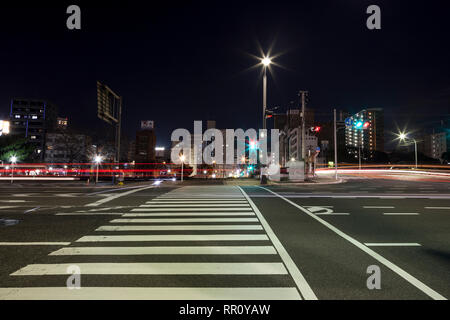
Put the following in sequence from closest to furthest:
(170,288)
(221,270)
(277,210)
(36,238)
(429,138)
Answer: (170,288) → (221,270) → (36,238) → (277,210) → (429,138)

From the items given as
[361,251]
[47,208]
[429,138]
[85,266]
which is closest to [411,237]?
[361,251]

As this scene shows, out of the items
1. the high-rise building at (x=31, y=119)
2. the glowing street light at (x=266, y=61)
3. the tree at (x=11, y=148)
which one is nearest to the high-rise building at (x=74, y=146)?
the tree at (x=11, y=148)

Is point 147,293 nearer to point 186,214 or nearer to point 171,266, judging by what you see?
point 171,266

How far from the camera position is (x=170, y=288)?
10.9ft

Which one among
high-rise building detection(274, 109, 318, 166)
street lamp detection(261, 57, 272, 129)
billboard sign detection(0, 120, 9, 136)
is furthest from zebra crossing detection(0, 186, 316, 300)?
high-rise building detection(274, 109, 318, 166)

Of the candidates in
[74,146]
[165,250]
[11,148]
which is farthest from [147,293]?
[74,146]

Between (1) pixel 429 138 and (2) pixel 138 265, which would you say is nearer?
(2) pixel 138 265

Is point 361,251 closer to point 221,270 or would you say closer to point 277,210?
point 221,270

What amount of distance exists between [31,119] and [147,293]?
386 ft

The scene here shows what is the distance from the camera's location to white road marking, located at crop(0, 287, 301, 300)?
3.08 meters

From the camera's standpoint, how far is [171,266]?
4.04 meters

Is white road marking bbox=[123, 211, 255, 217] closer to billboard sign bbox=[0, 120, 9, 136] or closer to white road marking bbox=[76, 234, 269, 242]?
white road marking bbox=[76, 234, 269, 242]
